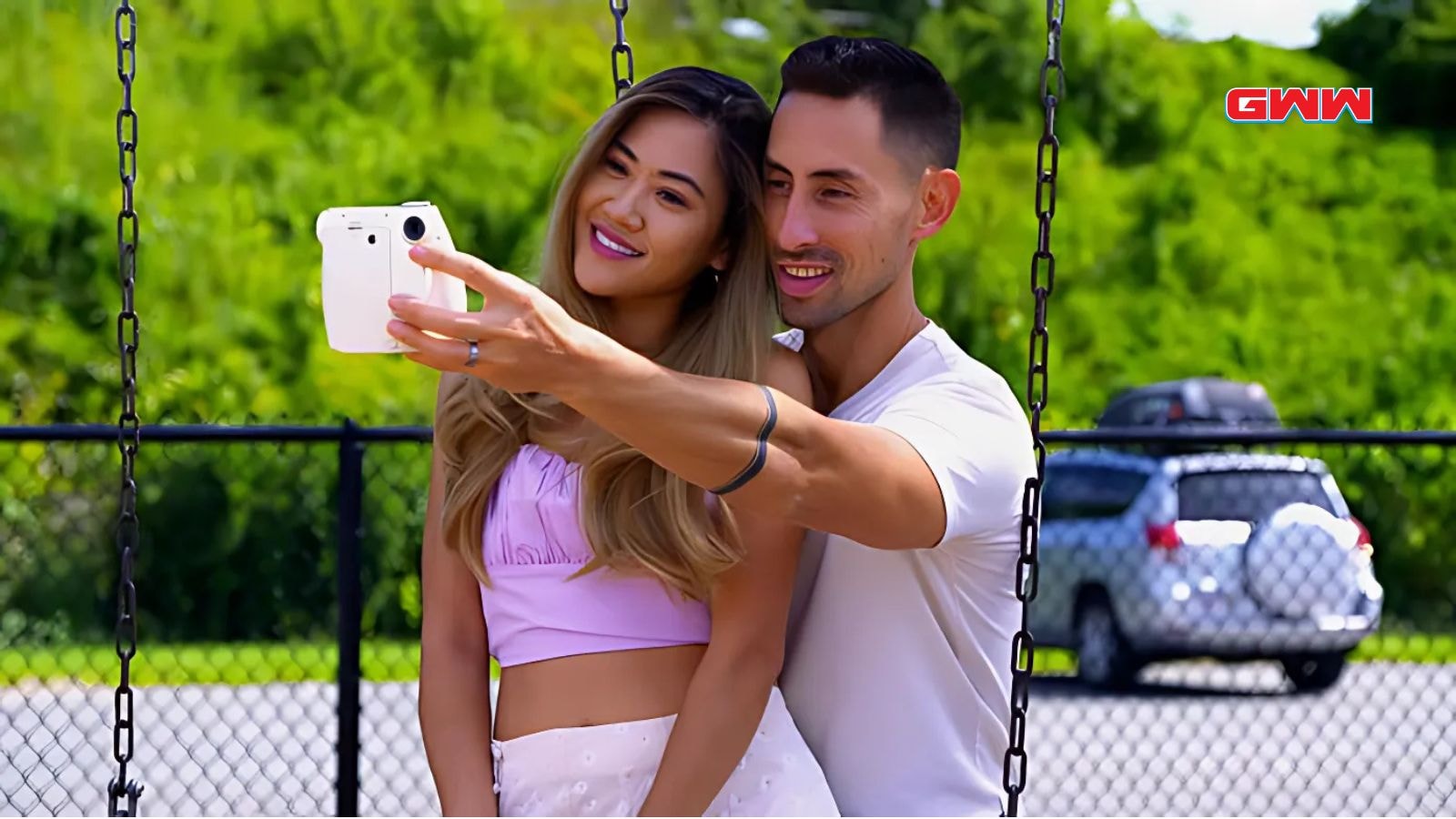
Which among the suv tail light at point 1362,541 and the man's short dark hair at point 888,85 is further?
the suv tail light at point 1362,541

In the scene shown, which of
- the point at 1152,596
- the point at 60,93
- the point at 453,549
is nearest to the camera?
the point at 453,549

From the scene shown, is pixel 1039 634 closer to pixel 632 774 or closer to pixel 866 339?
pixel 866 339

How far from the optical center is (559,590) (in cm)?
211

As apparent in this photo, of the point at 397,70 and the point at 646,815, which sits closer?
the point at 646,815

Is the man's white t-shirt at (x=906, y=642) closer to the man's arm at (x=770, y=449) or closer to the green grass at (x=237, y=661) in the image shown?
the man's arm at (x=770, y=449)

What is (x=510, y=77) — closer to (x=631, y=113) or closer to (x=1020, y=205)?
(x=1020, y=205)

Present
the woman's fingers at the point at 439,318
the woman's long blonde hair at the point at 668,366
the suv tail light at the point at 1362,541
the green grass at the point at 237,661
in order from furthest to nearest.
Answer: the suv tail light at the point at 1362,541, the green grass at the point at 237,661, the woman's long blonde hair at the point at 668,366, the woman's fingers at the point at 439,318

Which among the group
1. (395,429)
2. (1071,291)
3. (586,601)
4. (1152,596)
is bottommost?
(1152,596)

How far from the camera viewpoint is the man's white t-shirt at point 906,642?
2.15 metres

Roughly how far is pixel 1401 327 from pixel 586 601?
12456 mm

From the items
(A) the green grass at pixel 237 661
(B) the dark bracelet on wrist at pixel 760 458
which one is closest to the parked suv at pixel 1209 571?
(A) the green grass at pixel 237 661

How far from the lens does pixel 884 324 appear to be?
225 centimetres

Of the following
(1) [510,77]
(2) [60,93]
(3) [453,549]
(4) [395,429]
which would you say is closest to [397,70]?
(1) [510,77]

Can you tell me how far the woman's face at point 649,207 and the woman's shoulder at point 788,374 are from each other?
0.16m
